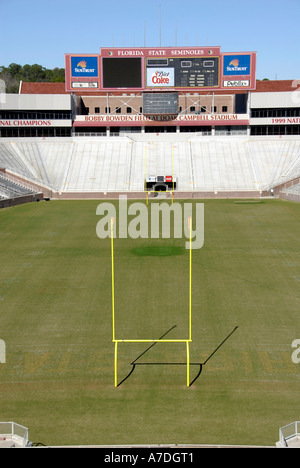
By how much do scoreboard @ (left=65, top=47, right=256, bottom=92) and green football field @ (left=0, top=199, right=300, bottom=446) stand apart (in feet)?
111

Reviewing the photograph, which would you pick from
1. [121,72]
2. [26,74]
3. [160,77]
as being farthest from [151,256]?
[26,74]

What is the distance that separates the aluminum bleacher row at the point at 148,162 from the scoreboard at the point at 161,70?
7.48 metres

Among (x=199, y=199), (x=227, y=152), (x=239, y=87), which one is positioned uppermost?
(x=239, y=87)

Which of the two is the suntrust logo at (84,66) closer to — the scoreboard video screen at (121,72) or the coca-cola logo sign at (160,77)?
the scoreboard video screen at (121,72)

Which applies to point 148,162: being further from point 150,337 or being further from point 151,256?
point 150,337

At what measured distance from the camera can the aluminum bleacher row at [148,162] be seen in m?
58.8

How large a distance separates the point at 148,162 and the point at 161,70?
12633 millimetres

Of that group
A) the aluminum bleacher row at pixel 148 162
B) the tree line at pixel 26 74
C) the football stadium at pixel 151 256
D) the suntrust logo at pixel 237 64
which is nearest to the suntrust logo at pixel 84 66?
the football stadium at pixel 151 256

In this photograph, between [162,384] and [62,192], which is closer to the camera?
[162,384]

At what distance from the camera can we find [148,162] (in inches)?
2491
